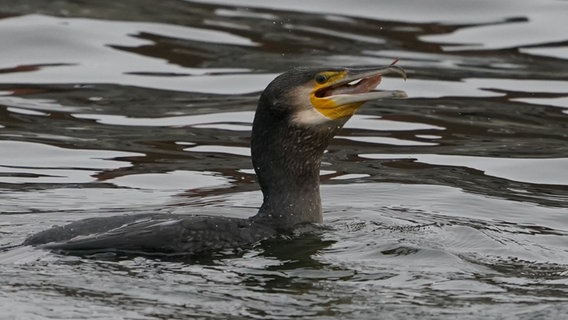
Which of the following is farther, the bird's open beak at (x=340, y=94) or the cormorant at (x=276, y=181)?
the bird's open beak at (x=340, y=94)

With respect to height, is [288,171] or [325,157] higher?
[288,171]

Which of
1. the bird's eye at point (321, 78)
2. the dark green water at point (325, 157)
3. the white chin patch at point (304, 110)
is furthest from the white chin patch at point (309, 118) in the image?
the dark green water at point (325, 157)

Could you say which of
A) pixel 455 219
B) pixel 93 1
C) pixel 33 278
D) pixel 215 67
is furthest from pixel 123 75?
pixel 33 278

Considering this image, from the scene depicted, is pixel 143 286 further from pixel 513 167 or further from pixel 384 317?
pixel 513 167

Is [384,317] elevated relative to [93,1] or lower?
lower

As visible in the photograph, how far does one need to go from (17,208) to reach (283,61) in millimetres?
5341

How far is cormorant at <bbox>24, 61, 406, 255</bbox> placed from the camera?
8.02 meters

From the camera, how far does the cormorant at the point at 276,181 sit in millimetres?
8023

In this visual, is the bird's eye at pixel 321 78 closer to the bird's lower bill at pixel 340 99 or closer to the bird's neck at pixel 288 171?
the bird's lower bill at pixel 340 99

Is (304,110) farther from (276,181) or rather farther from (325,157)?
(325,157)

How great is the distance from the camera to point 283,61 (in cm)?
1464

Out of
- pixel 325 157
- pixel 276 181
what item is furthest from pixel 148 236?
pixel 325 157

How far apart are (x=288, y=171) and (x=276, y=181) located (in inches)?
3.5

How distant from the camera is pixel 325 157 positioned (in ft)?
38.0
